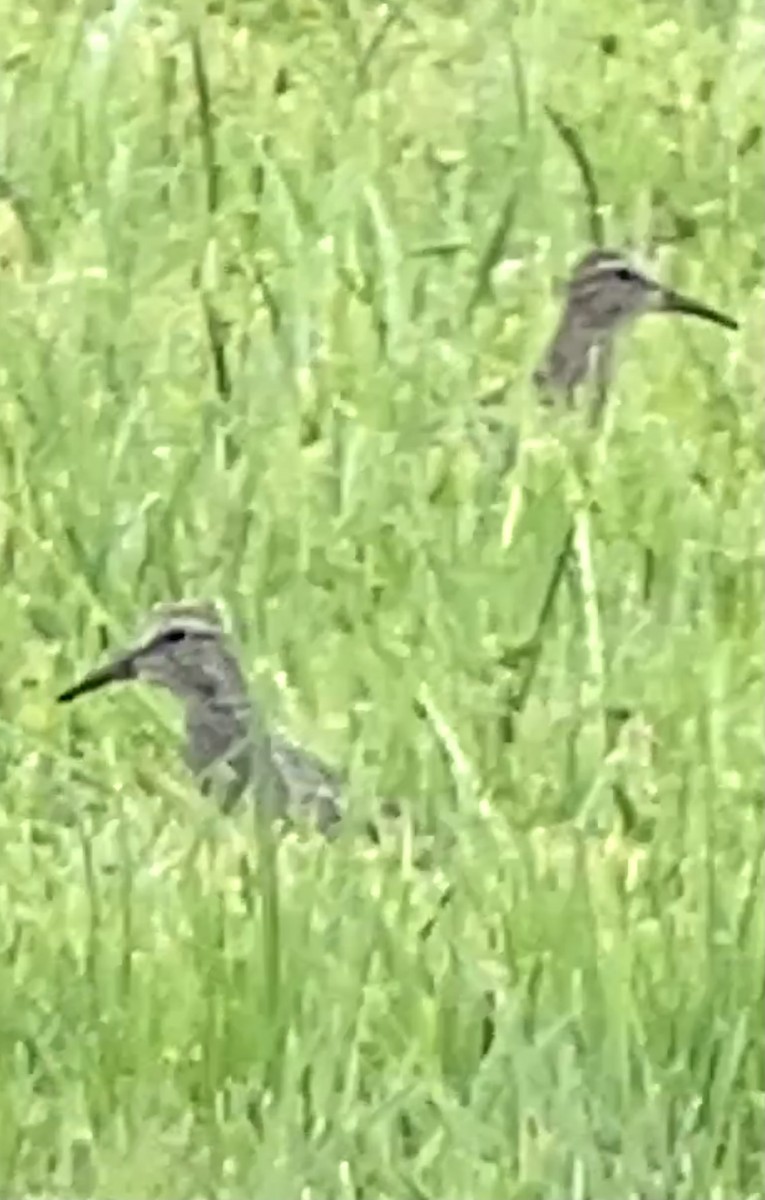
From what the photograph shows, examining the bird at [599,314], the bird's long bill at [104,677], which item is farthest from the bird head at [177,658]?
the bird at [599,314]

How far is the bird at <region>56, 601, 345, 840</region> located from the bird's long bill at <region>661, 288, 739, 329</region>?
31cm

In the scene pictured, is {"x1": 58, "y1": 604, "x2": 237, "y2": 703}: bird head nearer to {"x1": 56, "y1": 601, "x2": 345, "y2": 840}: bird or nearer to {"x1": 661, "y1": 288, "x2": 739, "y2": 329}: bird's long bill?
{"x1": 56, "y1": 601, "x2": 345, "y2": 840}: bird

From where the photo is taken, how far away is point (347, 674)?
1841 mm

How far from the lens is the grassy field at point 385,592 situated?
70.0 inches

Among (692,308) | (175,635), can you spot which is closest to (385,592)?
(175,635)

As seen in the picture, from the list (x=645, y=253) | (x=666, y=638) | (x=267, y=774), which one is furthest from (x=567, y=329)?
(x=267, y=774)

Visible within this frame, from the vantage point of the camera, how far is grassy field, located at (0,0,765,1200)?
5.83 feet

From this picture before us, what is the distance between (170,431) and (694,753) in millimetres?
341

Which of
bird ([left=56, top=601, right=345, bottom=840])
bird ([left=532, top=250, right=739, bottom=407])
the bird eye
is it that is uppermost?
bird ([left=532, top=250, right=739, bottom=407])

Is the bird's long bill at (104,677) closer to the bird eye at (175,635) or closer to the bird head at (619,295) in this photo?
the bird eye at (175,635)

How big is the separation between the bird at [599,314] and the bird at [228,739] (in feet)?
0.78

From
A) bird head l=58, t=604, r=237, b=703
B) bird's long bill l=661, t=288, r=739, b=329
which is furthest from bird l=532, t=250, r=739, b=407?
bird head l=58, t=604, r=237, b=703

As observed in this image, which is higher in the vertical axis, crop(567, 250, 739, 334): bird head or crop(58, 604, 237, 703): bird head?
crop(567, 250, 739, 334): bird head

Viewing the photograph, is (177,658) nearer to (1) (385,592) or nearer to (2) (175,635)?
(2) (175,635)
